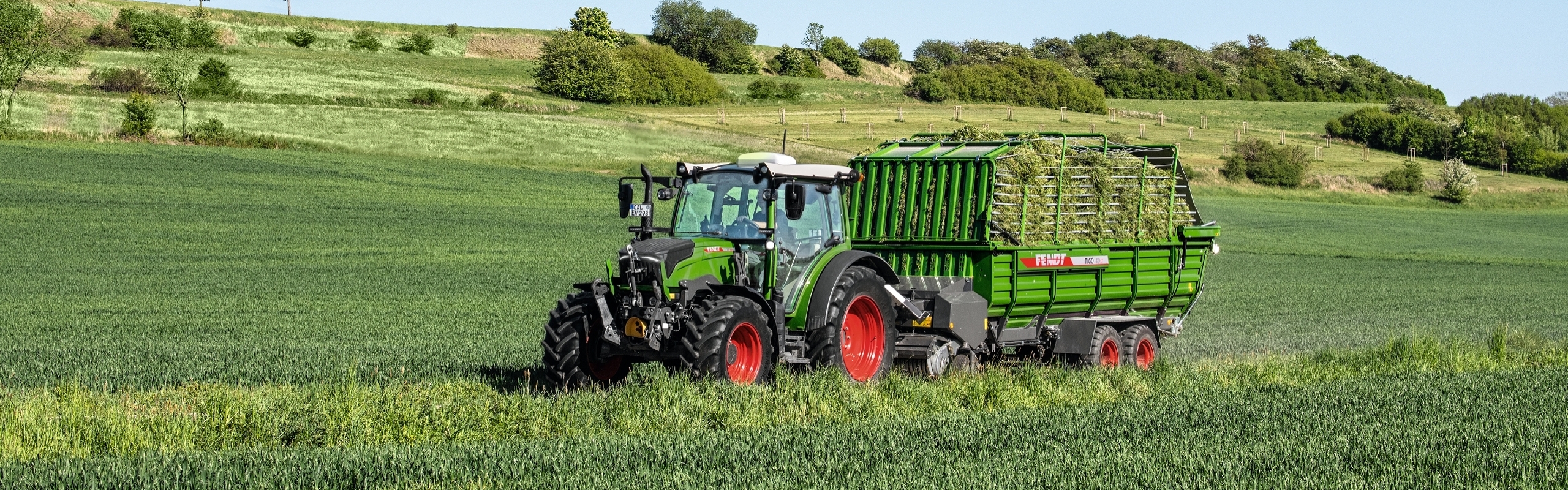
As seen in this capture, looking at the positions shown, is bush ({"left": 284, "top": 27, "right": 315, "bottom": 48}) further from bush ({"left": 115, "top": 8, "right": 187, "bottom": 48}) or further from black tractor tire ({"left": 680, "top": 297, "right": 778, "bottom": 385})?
black tractor tire ({"left": 680, "top": 297, "right": 778, "bottom": 385})

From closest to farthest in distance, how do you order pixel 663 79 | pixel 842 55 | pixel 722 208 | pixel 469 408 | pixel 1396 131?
pixel 469 408, pixel 722 208, pixel 663 79, pixel 1396 131, pixel 842 55

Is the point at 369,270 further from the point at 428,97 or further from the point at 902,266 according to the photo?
the point at 428,97

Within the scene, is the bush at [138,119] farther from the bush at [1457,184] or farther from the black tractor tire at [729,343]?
the bush at [1457,184]

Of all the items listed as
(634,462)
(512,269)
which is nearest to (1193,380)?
(634,462)

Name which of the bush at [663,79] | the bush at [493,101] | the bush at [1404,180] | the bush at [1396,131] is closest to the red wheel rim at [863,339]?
the bush at [493,101]

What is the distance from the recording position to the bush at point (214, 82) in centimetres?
5553

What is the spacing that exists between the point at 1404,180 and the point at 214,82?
54.5 m

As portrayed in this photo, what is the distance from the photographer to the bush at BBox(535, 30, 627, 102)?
67812mm

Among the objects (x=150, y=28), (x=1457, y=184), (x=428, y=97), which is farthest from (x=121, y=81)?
(x=1457, y=184)

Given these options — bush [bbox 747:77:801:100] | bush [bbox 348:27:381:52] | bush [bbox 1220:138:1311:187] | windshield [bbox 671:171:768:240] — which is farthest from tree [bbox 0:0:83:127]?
bush [bbox 1220:138:1311:187]

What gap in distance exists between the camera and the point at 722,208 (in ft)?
35.8

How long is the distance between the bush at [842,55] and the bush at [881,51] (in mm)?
3539

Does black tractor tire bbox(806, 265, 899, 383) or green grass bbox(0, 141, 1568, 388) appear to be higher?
black tractor tire bbox(806, 265, 899, 383)

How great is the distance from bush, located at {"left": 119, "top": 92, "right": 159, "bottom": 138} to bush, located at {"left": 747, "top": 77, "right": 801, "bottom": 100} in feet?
128
